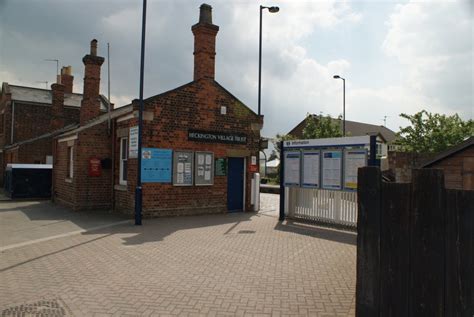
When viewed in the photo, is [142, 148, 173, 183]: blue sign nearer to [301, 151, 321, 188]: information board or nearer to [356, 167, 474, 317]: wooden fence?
[301, 151, 321, 188]: information board

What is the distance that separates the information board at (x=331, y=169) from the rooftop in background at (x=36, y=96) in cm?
2191

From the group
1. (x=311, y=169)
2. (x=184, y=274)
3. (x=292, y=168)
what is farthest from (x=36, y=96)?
(x=184, y=274)

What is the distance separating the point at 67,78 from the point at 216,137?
76.5 feet

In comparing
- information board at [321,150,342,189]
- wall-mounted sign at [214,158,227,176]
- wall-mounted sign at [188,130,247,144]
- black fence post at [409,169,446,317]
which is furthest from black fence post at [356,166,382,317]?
wall-mounted sign at [214,158,227,176]

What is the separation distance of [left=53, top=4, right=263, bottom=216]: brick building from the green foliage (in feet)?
80.1

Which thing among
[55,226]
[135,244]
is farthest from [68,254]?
[55,226]

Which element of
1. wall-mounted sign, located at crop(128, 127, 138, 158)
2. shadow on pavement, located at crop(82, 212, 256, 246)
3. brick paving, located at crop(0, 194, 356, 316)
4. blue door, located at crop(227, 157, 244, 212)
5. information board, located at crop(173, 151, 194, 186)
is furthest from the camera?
blue door, located at crop(227, 157, 244, 212)

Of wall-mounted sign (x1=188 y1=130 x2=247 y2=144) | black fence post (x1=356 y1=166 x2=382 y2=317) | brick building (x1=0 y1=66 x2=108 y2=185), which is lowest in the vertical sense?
black fence post (x1=356 y1=166 x2=382 y2=317)

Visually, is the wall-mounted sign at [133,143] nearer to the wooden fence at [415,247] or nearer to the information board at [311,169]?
the information board at [311,169]

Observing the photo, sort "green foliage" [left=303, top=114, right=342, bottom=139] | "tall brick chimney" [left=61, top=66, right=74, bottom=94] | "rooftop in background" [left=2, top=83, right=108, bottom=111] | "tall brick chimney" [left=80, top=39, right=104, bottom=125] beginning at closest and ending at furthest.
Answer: "tall brick chimney" [left=80, top=39, right=104, bottom=125] → "rooftop in background" [left=2, top=83, right=108, bottom=111] → "tall brick chimney" [left=61, top=66, right=74, bottom=94] → "green foliage" [left=303, top=114, right=342, bottom=139]

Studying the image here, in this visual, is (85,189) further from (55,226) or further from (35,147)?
(35,147)

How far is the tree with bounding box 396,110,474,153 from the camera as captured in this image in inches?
992

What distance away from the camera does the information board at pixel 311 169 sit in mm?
11469

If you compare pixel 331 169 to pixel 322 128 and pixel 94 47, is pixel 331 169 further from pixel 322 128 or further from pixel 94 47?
pixel 322 128
